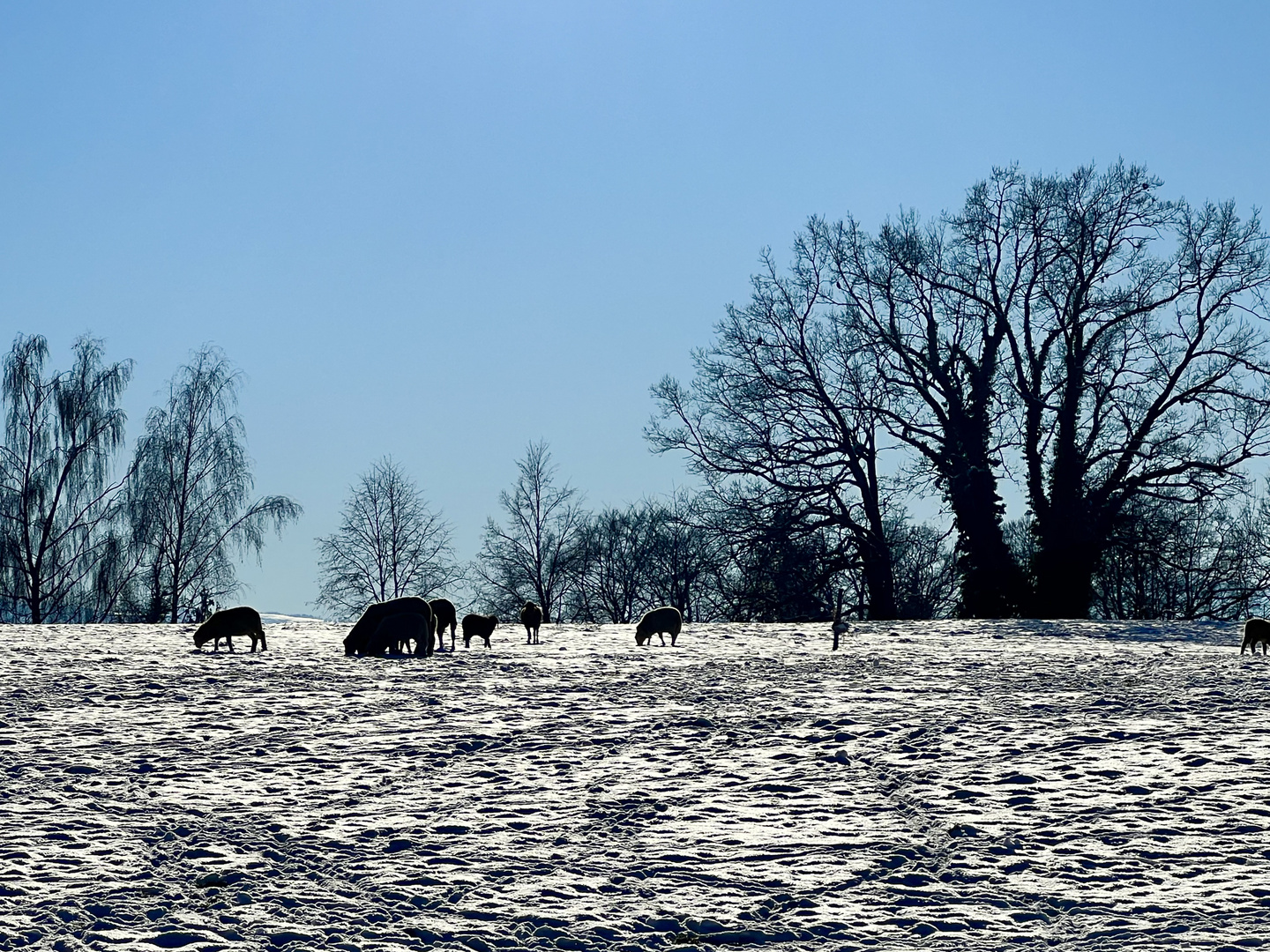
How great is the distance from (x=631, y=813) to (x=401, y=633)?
40.2ft

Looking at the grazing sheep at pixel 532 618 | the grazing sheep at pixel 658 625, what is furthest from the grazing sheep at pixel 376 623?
the grazing sheep at pixel 658 625

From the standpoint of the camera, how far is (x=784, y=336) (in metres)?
36.9

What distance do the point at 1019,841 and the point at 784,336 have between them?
2988 cm

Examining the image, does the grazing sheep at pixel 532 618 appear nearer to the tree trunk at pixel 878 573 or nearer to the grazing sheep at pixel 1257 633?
the grazing sheep at pixel 1257 633

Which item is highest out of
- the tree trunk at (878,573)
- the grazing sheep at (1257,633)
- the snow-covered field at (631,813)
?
the tree trunk at (878,573)

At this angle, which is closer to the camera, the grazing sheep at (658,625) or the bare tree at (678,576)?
the grazing sheep at (658,625)

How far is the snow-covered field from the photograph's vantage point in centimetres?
636

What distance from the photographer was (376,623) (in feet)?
67.9

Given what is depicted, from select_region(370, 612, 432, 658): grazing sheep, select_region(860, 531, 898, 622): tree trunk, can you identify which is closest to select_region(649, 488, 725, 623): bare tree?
select_region(860, 531, 898, 622): tree trunk

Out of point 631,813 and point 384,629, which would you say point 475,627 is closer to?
point 384,629

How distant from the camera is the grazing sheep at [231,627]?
817 inches

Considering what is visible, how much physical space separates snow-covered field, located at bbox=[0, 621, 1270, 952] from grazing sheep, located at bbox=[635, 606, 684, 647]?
22.2 ft

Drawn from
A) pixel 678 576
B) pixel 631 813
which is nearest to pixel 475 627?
pixel 631 813

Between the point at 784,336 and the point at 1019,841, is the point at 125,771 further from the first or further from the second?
the point at 784,336
